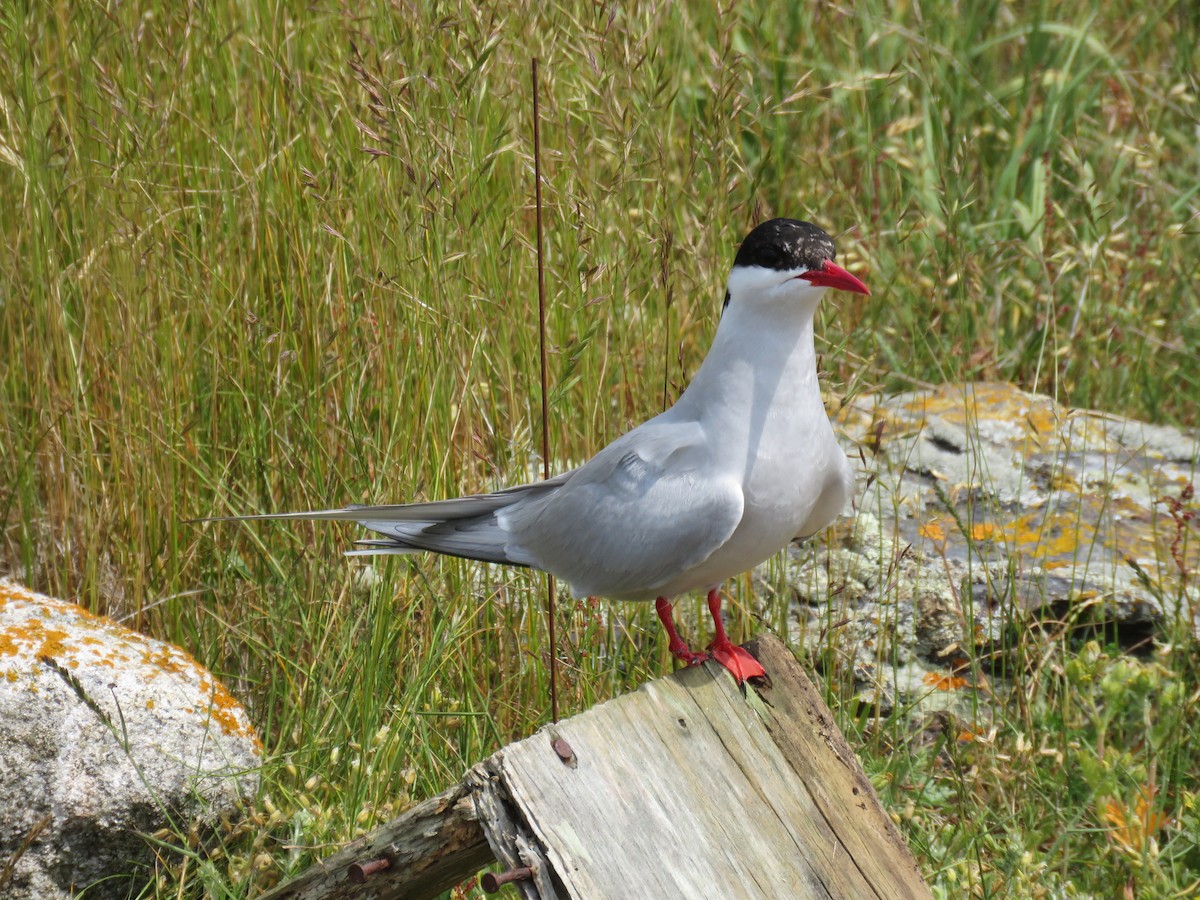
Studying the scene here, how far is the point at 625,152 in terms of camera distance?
276 cm

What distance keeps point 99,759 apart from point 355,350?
101 cm

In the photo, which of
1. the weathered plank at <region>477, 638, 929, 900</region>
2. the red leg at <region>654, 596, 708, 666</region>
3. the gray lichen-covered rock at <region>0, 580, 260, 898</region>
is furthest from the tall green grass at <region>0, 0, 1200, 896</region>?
the weathered plank at <region>477, 638, 929, 900</region>

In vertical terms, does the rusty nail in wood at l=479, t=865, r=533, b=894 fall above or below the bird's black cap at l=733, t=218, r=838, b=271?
below

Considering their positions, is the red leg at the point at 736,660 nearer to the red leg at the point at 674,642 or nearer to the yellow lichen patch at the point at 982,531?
the red leg at the point at 674,642

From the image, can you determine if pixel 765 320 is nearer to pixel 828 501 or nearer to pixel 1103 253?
pixel 828 501

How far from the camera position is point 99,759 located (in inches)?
100

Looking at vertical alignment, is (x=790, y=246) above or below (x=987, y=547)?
above

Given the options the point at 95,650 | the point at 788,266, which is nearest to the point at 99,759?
the point at 95,650

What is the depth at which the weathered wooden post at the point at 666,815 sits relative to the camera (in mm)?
1765

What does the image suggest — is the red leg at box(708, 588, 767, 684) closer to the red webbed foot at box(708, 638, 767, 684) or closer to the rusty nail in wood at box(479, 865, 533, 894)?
the red webbed foot at box(708, 638, 767, 684)

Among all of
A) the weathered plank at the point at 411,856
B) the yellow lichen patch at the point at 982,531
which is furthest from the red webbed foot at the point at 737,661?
the yellow lichen patch at the point at 982,531

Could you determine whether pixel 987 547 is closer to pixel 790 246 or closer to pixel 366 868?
pixel 790 246

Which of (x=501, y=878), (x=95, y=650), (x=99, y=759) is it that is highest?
(x=501, y=878)

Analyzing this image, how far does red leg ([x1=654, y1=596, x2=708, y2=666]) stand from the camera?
2.26 m
